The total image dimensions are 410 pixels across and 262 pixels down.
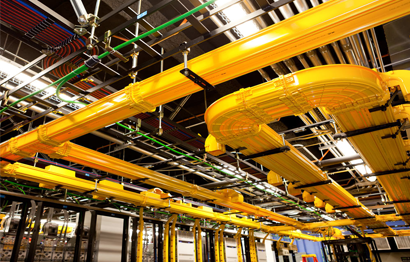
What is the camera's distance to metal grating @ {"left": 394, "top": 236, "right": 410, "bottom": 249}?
14.8 metres

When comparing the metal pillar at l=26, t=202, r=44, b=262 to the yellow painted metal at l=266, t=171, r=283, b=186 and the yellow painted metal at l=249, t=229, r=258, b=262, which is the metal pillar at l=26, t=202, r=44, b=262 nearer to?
the yellow painted metal at l=266, t=171, r=283, b=186

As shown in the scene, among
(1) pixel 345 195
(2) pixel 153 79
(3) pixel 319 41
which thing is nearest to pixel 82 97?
(2) pixel 153 79

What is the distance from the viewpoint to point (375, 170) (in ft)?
15.9

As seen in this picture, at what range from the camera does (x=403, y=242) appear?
1494 centimetres

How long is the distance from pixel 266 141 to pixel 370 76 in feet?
5.05

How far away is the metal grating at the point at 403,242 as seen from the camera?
14.8 metres

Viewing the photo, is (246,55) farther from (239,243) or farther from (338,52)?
(239,243)

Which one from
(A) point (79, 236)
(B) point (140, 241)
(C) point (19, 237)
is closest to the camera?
(C) point (19, 237)

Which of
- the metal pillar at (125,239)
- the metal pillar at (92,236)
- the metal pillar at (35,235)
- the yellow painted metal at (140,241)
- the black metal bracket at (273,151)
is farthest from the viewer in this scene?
the metal pillar at (125,239)

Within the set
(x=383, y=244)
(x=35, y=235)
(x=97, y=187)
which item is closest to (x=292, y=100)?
(x=97, y=187)

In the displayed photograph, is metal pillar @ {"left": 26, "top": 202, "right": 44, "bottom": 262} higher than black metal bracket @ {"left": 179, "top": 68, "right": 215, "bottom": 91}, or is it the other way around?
black metal bracket @ {"left": 179, "top": 68, "right": 215, "bottom": 91}

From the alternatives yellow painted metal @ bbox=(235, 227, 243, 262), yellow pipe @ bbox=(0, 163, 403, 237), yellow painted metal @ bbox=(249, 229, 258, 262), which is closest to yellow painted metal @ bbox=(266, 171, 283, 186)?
yellow pipe @ bbox=(0, 163, 403, 237)

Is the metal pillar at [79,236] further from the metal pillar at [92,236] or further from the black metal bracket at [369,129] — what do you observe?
the black metal bracket at [369,129]

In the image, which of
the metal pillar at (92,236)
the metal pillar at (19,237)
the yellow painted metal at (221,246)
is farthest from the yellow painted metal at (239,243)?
the metal pillar at (19,237)
